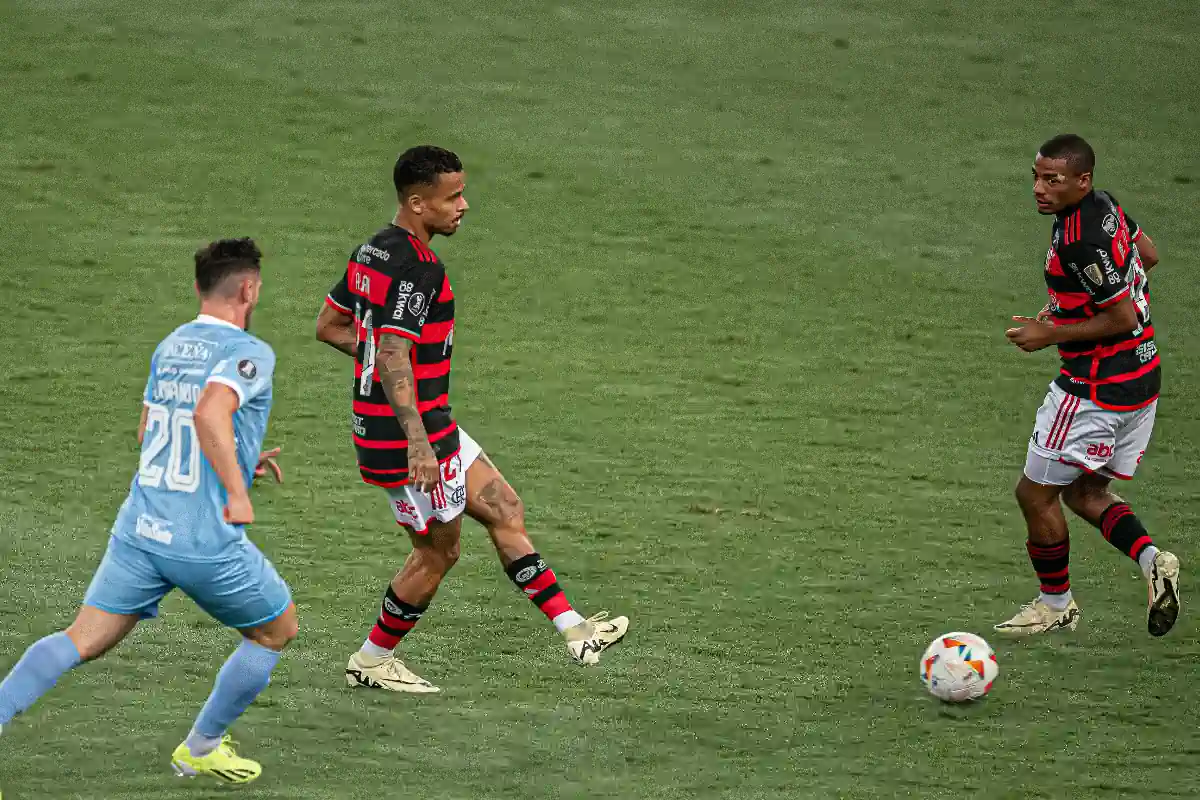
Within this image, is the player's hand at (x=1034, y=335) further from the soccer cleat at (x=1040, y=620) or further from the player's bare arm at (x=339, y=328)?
the player's bare arm at (x=339, y=328)

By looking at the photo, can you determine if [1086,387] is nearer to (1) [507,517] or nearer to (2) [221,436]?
(1) [507,517]

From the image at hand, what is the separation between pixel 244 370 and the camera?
4840mm

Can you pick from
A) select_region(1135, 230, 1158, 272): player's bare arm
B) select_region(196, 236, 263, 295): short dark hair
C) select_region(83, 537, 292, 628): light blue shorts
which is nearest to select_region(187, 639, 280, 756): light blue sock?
select_region(83, 537, 292, 628): light blue shorts

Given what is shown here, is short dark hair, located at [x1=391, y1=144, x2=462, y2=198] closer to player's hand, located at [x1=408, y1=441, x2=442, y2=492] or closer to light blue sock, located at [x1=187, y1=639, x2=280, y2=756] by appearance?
player's hand, located at [x1=408, y1=441, x2=442, y2=492]

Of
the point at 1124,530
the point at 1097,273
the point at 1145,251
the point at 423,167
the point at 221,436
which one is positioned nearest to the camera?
the point at 221,436

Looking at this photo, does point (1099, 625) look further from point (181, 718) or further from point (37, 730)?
point (37, 730)

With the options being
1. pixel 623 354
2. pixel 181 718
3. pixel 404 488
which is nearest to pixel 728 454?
pixel 623 354

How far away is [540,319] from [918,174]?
12.5 feet

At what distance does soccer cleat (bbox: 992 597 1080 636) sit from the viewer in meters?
6.65

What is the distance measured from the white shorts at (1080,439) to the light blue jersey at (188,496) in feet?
10.8

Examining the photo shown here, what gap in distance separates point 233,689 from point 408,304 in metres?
1.46

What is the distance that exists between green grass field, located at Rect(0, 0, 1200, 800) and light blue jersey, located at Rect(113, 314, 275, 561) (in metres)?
0.90

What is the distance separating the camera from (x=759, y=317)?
1046cm

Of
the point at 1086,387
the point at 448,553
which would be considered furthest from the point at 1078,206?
the point at 448,553
